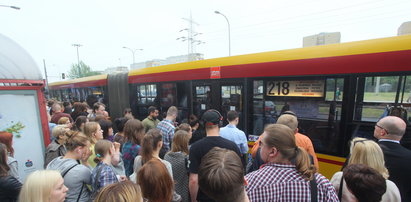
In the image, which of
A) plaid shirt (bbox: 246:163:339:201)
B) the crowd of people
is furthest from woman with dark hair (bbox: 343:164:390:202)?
plaid shirt (bbox: 246:163:339:201)

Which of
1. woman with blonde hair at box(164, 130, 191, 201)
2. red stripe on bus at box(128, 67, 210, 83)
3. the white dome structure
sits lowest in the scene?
woman with blonde hair at box(164, 130, 191, 201)

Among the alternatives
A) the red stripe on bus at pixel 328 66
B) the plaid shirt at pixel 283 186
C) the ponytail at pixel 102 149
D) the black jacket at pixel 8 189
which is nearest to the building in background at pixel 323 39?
the red stripe on bus at pixel 328 66

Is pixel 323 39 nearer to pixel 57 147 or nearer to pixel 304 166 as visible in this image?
pixel 304 166

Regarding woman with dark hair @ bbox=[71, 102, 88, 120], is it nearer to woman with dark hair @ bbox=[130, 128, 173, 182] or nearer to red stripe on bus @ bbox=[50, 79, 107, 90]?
red stripe on bus @ bbox=[50, 79, 107, 90]

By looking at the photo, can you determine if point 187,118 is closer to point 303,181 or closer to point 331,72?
point 331,72

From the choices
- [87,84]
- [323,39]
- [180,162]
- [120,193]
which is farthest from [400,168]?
[87,84]

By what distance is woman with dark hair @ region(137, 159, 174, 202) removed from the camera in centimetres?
169

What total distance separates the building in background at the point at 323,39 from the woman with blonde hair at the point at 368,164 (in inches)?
162

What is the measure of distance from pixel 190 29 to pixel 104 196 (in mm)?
33413

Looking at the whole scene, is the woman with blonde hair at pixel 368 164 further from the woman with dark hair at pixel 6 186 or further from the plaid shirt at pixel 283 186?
the woman with dark hair at pixel 6 186

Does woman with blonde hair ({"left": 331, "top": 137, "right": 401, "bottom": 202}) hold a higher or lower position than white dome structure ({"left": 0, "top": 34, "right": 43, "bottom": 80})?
lower

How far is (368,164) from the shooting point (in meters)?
1.76

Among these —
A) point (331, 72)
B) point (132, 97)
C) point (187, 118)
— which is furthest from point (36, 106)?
point (331, 72)

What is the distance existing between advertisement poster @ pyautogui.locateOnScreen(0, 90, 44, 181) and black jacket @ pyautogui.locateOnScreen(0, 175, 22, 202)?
207cm
